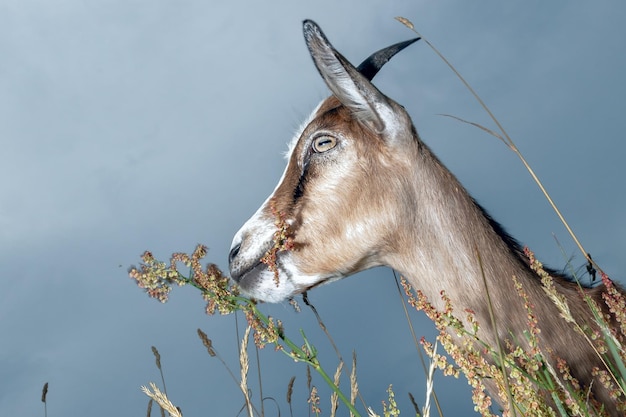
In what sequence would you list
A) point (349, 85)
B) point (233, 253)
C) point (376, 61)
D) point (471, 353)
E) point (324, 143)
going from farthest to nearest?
point (376, 61) → point (233, 253) → point (324, 143) → point (349, 85) → point (471, 353)

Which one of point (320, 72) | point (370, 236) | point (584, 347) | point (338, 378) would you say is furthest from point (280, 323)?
point (584, 347)

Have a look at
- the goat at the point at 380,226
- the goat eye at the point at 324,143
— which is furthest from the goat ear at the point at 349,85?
the goat eye at the point at 324,143

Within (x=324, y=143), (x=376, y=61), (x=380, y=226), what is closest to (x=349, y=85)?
(x=324, y=143)

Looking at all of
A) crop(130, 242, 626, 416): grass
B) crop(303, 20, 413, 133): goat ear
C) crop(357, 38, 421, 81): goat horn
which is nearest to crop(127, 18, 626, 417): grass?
crop(130, 242, 626, 416): grass

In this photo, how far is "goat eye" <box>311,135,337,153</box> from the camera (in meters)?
3.40

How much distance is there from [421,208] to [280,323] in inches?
48.3

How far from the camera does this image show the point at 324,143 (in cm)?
342

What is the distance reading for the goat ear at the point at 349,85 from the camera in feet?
9.76

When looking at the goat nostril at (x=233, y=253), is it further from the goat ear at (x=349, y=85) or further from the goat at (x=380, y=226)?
the goat ear at (x=349, y=85)

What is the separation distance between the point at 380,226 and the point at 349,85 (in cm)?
65

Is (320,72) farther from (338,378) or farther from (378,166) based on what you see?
(338,378)

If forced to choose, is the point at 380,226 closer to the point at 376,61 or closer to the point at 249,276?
the point at 249,276

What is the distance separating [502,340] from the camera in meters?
2.98

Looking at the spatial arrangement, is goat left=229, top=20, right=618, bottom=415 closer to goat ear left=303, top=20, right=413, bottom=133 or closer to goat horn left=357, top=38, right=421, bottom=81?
goat ear left=303, top=20, right=413, bottom=133
